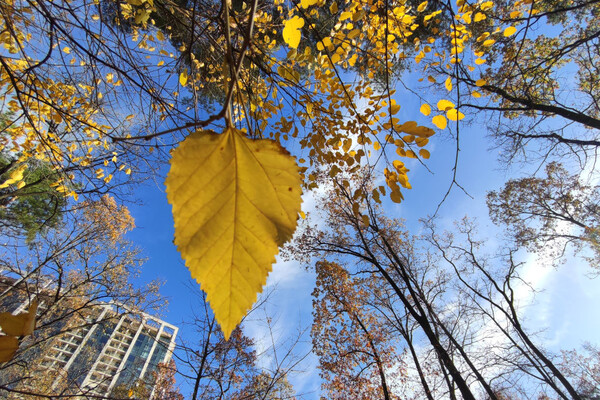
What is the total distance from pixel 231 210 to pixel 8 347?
1.57 feet

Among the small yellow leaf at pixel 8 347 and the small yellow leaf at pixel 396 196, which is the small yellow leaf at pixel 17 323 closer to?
the small yellow leaf at pixel 8 347

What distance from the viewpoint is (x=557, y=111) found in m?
5.96

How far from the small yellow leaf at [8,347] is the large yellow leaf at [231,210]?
400 millimetres

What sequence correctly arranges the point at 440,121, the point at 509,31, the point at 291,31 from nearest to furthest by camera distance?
the point at 291,31 < the point at 440,121 < the point at 509,31

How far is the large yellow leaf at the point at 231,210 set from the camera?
1.10 feet

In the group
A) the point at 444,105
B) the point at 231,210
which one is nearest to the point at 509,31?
the point at 444,105

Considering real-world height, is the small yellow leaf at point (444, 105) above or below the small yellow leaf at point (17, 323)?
above

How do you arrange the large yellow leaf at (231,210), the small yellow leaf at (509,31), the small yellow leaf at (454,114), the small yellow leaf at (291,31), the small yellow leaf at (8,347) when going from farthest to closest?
the small yellow leaf at (509,31)
the small yellow leaf at (454,114)
the small yellow leaf at (291,31)
the small yellow leaf at (8,347)
the large yellow leaf at (231,210)

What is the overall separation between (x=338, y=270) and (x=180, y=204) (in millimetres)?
11531

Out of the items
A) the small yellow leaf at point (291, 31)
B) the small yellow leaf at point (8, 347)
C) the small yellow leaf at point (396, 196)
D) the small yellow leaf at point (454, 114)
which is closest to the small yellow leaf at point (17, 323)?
the small yellow leaf at point (8, 347)

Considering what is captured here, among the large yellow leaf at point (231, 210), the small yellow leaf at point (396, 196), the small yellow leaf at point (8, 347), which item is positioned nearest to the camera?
the large yellow leaf at point (231, 210)

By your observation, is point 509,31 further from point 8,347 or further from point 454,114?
point 8,347

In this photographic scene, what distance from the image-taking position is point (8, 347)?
0.46m

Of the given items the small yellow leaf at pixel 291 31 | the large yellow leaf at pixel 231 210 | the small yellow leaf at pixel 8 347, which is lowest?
the small yellow leaf at pixel 8 347
